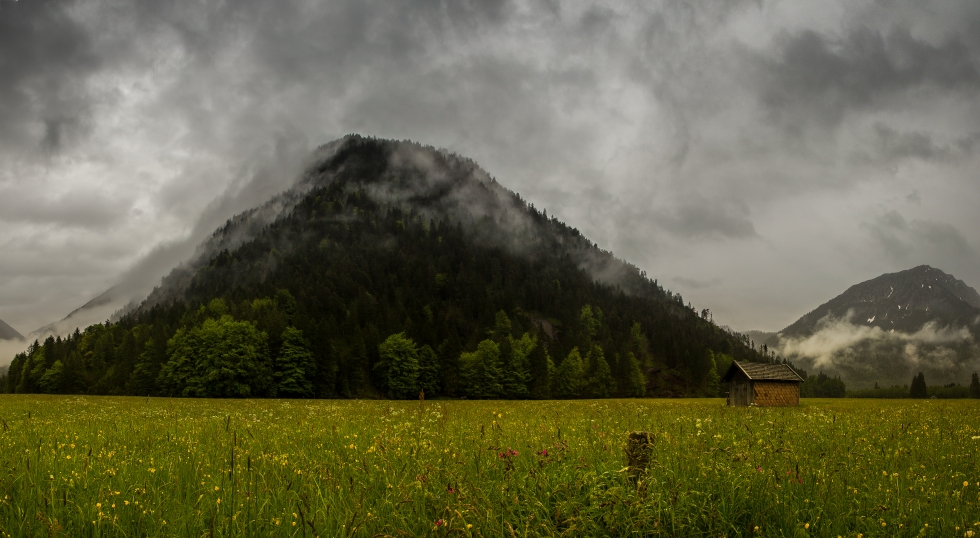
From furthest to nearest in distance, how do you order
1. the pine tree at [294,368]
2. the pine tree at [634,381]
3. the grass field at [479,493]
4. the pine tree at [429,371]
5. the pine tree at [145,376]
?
the pine tree at [634,381], the pine tree at [429,371], the pine tree at [145,376], the pine tree at [294,368], the grass field at [479,493]

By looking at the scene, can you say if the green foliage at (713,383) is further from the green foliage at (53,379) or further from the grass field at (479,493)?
the green foliage at (53,379)

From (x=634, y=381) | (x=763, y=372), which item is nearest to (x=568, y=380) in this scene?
(x=634, y=381)

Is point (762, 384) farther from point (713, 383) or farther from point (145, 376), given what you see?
point (713, 383)

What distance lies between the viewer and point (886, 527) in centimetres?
548

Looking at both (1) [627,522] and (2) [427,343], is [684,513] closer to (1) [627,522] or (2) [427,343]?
(1) [627,522]

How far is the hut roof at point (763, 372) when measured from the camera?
4744 centimetres

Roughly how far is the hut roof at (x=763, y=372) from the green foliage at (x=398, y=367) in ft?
237

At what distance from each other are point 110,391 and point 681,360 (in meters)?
157

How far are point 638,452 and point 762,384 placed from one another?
161ft

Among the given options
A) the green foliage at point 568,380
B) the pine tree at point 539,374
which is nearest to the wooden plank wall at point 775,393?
the pine tree at point 539,374

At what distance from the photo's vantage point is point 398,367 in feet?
359

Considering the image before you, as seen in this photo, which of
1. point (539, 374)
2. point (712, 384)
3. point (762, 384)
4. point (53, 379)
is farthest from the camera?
point (712, 384)

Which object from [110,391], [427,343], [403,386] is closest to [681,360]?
[427,343]

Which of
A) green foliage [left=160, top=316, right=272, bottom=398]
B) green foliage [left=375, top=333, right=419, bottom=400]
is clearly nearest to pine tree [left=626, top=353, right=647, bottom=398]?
green foliage [left=375, top=333, right=419, bottom=400]
